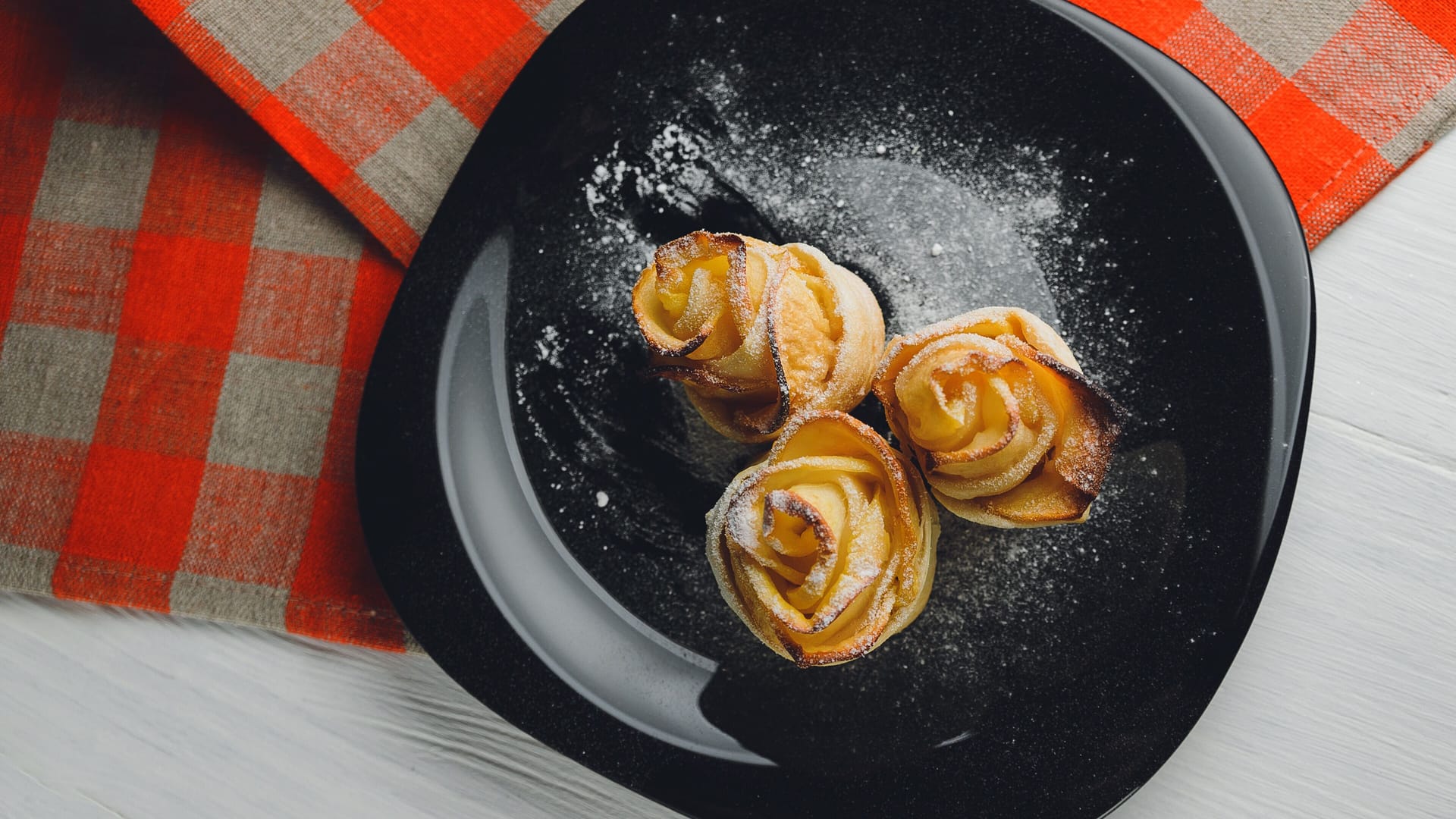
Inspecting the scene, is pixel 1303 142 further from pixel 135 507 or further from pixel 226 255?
pixel 135 507

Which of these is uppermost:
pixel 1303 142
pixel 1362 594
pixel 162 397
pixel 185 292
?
pixel 1303 142

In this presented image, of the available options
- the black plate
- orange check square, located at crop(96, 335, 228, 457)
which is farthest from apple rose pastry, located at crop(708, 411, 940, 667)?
orange check square, located at crop(96, 335, 228, 457)

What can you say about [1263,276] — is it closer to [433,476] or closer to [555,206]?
[555,206]

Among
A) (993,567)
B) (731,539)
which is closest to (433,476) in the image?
(731,539)

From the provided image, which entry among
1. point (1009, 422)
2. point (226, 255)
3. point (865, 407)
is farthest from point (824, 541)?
point (226, 255)

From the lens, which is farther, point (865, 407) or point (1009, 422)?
point (865, 407)

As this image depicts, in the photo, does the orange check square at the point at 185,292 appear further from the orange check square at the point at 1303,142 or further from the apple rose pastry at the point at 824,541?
the orange check square at the point at 1303,142

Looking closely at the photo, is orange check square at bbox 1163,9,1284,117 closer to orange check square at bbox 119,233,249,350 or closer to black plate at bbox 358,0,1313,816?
black plate at bbox 358,0,1313,816

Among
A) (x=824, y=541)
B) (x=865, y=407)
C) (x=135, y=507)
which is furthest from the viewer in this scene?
(x=135, y=507)
